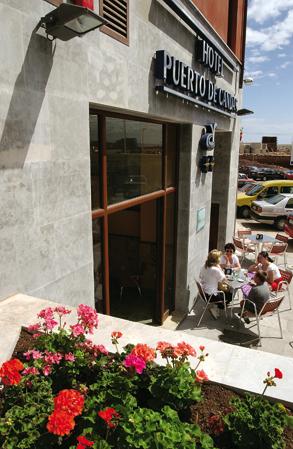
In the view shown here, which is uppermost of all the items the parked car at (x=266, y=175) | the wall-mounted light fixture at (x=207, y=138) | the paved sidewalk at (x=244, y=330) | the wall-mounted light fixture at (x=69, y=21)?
the wall-mounted light fixture at (x=69, y=21)

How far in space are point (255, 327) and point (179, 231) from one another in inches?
104

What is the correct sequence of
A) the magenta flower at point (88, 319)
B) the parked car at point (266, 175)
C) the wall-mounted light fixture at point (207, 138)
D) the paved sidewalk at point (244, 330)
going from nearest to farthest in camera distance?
the magenta flower at point (88, 319) < the paved sidewalk at point (244, 330) < the wall-mounted light fixture at point (207, 138) < the parked car at point (266, 175)

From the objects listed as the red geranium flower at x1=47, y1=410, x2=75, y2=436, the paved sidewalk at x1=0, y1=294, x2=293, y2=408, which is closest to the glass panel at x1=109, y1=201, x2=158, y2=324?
the paved sidewalk at x1=0, y1=294, x2=293, y2=408

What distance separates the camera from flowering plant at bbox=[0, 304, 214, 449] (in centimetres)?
181

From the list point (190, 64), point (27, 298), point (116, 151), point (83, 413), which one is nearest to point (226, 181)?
point (190, 64)

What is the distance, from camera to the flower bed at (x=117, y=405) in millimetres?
1838

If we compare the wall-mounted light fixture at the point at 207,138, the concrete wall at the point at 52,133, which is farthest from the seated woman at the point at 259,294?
the concrete wall at the point at 52,133

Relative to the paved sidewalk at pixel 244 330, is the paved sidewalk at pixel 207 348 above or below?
above

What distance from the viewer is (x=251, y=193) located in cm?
1911

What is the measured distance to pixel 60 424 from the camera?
173 cm

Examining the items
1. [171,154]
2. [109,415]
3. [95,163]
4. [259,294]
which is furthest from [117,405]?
[171,154]

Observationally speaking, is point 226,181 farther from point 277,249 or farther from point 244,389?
point 244,389

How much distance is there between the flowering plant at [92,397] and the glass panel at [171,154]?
5.32 m

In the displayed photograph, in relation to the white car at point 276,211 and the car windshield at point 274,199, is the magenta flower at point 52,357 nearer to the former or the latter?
the white car at point 276,211
